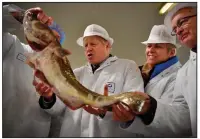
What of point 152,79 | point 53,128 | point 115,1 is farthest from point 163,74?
point 53,128

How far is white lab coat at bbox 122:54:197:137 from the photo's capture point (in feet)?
3.44

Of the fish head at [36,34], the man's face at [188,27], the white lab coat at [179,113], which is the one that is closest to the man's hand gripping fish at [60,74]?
the fish head at [36,34]

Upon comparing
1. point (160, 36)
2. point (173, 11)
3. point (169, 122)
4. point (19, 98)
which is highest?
point (173, 11)

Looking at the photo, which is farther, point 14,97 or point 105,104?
point 14,97

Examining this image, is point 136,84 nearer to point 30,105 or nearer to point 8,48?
point 30,105

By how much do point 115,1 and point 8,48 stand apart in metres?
0.54

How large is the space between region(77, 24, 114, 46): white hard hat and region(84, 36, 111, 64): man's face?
2 centimetres

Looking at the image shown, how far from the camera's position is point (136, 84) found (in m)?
1.11

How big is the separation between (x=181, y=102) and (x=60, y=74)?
533mm

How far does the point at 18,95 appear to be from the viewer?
1118mm

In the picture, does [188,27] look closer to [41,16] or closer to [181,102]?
[181,102]

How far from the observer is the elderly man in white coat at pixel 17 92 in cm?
110

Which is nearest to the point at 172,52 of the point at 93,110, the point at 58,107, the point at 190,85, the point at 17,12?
the point at 190,85

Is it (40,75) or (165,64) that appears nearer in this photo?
(40,75)
